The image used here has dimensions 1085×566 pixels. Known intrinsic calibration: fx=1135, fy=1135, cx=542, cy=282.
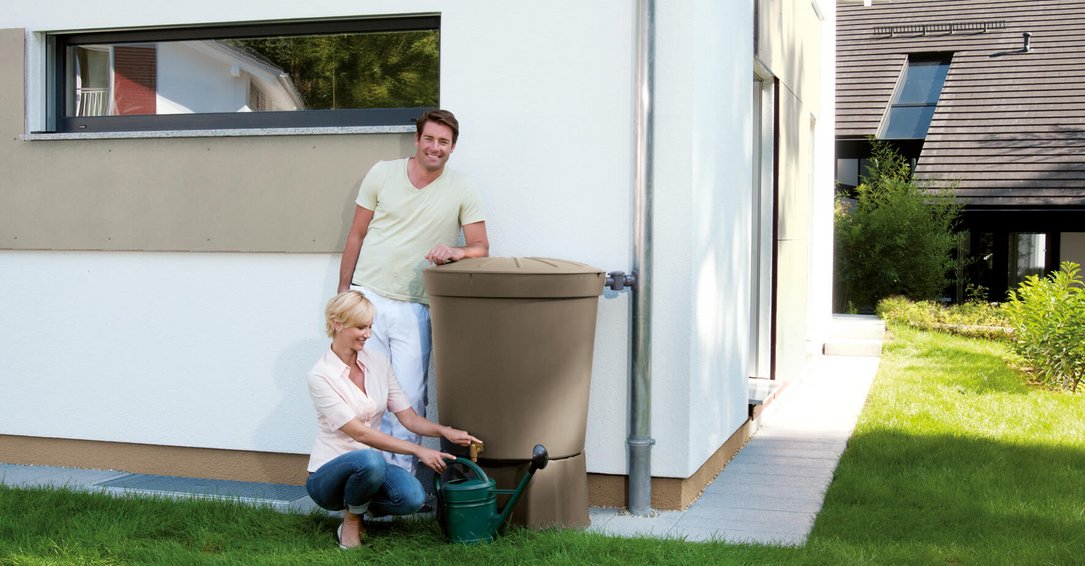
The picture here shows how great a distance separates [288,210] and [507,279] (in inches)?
69.3

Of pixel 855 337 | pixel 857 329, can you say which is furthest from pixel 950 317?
pixel 855 337

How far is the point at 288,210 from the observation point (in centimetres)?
582

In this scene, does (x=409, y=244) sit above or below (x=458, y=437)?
above

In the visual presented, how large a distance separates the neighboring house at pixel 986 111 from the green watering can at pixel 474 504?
14.8 metres

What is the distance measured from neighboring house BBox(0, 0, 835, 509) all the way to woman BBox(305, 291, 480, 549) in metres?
1.12

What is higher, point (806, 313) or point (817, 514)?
point (806, 313)

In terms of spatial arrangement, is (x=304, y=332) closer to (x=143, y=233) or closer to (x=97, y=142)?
(x=143, y=233)

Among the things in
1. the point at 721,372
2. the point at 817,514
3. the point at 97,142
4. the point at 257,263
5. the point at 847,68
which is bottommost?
the point at 817,514

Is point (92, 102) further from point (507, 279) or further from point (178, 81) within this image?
point (507, 279)

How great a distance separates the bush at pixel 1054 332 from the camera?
30.4ft

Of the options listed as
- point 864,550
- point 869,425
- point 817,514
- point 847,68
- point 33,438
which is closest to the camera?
point 864,550

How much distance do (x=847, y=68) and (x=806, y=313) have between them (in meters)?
13.0

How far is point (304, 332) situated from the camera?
19.0ft

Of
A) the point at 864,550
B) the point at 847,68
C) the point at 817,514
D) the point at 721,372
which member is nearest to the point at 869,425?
the point at 721,372
